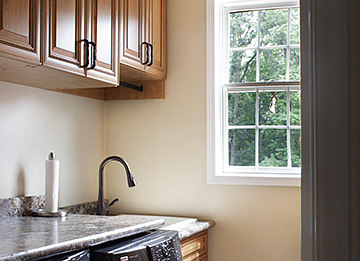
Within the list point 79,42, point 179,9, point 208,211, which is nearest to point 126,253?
point 79,42

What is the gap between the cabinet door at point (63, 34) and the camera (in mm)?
1894

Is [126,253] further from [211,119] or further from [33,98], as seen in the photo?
[211,119]

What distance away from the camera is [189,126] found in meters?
3.00

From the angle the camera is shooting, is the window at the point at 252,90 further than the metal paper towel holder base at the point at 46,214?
Yes


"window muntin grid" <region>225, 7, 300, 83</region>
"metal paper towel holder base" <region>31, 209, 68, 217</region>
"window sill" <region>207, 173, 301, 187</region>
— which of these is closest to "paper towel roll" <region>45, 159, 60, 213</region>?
"metal paper towel holder base" <region>31, 209, 68, 217</region>

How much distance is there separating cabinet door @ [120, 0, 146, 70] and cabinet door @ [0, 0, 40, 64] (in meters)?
0.69

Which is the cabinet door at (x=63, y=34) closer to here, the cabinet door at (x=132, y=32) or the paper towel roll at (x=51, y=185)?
the cabinet door at (x=132, y=32)

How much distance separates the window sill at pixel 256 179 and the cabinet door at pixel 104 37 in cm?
97

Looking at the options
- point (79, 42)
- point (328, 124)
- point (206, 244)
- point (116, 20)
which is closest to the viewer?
point (328, 124)

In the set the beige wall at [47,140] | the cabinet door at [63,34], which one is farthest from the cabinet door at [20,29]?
the beige wall at [47,140]

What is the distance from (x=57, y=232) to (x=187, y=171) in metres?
1.29

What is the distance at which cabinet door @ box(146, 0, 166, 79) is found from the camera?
Answer: 9.27 feet

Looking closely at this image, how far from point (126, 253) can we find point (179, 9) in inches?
72.2

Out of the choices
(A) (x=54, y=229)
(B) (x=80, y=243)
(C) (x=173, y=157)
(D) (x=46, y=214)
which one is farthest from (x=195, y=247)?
(B) (x=80, y=243)
